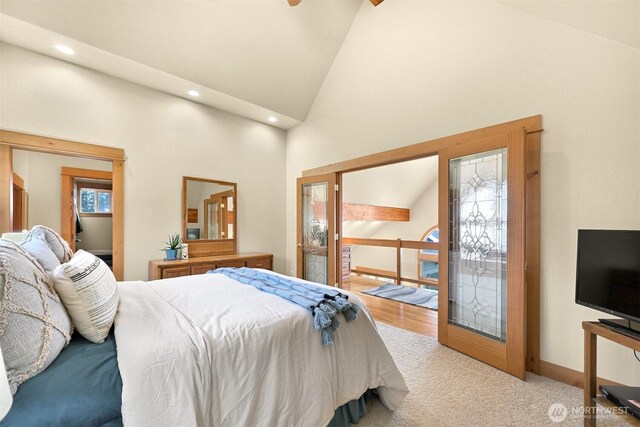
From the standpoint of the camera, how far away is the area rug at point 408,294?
4.16 m

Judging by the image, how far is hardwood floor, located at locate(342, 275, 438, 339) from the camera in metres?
3.21

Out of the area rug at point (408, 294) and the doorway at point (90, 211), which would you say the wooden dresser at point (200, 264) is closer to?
the doorway at point (90, 211)

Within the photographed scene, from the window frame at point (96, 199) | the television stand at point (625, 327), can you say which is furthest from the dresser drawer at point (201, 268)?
the television stand at point (625, 327)

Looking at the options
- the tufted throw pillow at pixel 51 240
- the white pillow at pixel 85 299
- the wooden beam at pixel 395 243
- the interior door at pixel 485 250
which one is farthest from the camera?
the wooden beam at pixel 395 243

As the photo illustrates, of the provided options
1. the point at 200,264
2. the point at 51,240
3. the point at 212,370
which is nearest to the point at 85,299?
the point at 212,370

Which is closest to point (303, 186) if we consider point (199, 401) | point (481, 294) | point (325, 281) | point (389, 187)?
point (325, 281)

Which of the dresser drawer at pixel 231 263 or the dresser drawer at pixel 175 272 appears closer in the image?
the dresser drawer at pixel 175 272

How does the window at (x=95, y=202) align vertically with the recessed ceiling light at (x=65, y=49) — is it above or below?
below

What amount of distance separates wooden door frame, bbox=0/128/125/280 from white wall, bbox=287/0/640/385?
3.21 metres

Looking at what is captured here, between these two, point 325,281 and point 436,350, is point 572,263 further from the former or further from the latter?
point 325,281

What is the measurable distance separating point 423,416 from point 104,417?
1709mm

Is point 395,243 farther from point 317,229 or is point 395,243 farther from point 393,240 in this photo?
point 317,229

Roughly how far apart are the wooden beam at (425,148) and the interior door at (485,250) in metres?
0.15

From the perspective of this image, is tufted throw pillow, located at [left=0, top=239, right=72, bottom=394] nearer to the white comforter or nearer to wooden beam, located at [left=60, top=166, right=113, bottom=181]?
the white comforter
